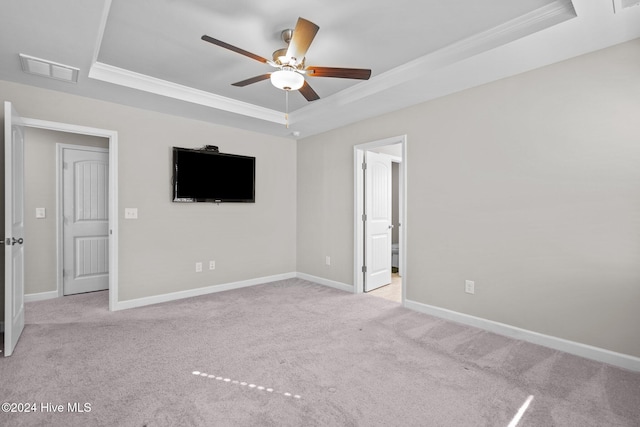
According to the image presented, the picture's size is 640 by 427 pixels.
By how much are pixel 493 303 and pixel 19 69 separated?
4.76 meters

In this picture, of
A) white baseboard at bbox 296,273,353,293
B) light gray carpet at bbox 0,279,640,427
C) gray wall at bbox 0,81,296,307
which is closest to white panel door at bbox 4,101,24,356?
light gray carpet at bbox 0,279,640,427

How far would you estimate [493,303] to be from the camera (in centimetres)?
295

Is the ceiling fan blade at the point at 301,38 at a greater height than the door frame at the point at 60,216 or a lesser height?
greater

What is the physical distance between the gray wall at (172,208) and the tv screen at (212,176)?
5.4 inches

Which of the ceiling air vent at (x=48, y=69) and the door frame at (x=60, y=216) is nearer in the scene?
the ceiling air vent at (x=48, y=69)

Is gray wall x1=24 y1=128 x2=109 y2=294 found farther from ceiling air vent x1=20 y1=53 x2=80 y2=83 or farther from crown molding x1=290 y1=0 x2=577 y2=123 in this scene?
crown molding x1=290 y1=0 x2=577 y2=123

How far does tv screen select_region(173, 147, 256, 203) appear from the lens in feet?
12.9

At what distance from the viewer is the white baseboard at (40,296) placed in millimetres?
3846

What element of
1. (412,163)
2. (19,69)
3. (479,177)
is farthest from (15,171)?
(479,177)

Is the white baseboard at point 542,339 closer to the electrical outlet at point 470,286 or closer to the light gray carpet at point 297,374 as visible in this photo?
the light gray carpet at point 297,374

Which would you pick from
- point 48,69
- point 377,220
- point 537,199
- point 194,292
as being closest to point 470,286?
point 537,199

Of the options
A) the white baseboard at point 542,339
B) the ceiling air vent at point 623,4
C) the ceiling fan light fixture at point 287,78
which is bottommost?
the white baseboard at point 542,339

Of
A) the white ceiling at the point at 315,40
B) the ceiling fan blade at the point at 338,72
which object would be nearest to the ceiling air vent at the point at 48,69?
the white ceiling at the point at 315,40

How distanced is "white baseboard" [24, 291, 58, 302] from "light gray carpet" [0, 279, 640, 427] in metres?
0.82
